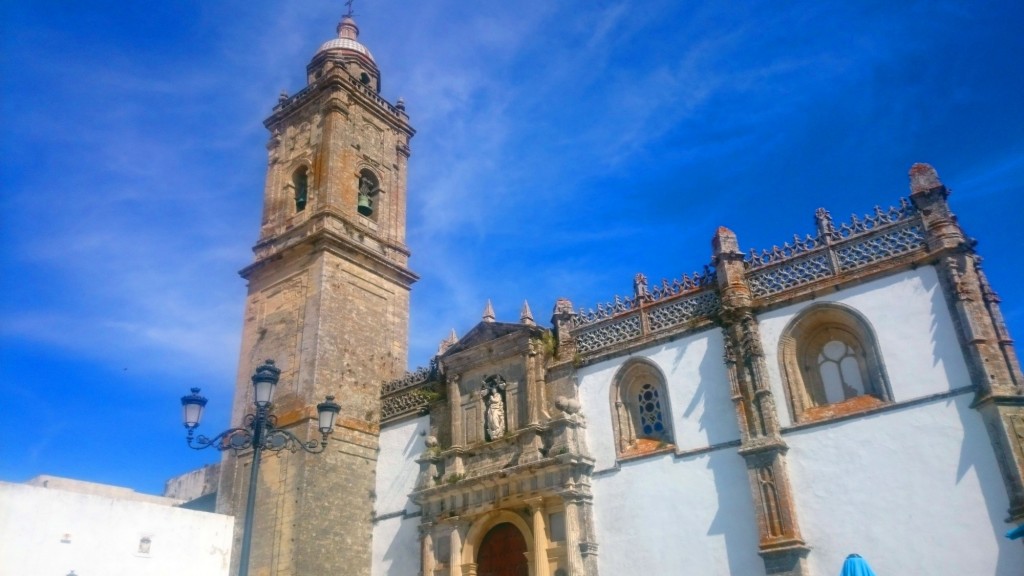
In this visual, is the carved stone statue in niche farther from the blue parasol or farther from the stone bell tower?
the blue parasol

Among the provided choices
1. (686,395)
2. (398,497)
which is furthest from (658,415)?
(398,497)

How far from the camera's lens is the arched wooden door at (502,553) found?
1478 centimetres

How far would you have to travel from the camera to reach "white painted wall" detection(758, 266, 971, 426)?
37.8ft

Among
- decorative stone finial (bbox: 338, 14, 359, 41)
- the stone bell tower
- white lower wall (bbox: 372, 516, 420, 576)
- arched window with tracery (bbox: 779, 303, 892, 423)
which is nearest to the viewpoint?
arched window with tracery (bbox: 779, 303, 892, 423)

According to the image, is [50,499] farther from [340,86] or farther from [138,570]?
[340,86]

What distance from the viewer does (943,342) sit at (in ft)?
38.2

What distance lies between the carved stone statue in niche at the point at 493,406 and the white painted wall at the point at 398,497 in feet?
6.42

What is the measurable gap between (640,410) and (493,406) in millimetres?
3174

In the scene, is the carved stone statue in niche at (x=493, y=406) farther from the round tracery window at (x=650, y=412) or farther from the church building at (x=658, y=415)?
the round tracery window at (x=650, y=412)

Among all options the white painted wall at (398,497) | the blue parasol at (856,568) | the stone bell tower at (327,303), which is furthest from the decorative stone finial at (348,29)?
the blue parasol at (856,568)

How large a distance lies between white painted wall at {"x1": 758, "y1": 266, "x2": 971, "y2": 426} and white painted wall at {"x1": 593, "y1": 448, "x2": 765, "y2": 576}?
5.01 feet

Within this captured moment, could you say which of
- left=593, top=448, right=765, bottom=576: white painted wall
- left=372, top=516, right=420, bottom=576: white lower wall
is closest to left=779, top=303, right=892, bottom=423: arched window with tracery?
left=593, top=448, right=765, bottom=576: white painted wall

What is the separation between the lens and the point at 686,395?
45.4 ft

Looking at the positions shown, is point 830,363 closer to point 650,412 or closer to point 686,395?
point 686,395
